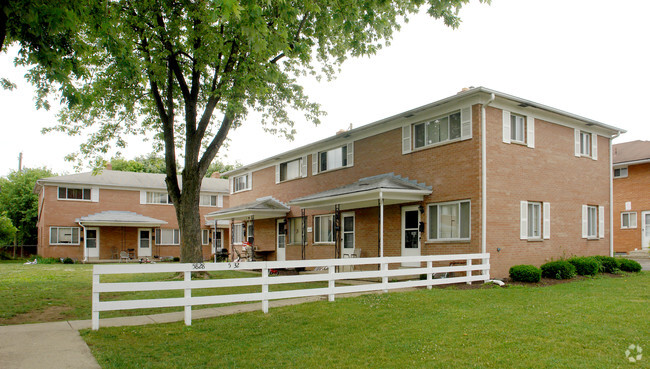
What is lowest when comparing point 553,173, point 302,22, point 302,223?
point 302,223

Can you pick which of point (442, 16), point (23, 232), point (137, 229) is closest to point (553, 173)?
point (442, 16)

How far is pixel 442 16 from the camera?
1169cm

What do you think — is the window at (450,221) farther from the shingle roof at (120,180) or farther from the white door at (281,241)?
the shingle roof at (120,180)

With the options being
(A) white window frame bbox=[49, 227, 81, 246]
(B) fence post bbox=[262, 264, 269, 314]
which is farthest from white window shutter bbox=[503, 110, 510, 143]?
(A) white window frame bbox=[49, 227, 81, 246]

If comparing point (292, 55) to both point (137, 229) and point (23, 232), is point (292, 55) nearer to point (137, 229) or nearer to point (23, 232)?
point (137, 229)

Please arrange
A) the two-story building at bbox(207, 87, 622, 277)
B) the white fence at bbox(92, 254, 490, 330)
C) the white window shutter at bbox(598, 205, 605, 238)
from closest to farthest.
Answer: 1. the white fence at bbox(92, 254, 490, 330)
2. the two-story building at bbox(207, 87, 622, 277)
3. the white window shutter at bbox(598, 205, 605, 238)

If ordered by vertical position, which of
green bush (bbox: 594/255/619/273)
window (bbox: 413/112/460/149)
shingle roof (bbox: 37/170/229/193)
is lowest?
green bush (bbox: 594/255/619/273)

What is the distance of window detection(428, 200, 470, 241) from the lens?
604 inches

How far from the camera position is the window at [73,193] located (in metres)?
36.0

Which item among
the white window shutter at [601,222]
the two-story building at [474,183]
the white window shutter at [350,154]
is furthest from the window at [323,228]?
the white window shutter at [601,222]

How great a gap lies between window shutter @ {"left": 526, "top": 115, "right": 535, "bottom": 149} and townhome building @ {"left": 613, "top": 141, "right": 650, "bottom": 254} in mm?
15374

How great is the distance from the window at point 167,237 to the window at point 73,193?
6042mm

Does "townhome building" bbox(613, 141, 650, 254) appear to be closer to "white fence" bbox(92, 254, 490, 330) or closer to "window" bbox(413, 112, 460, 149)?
"window" bbox(413, 112, 460, 149)

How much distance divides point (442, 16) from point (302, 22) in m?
4.58
